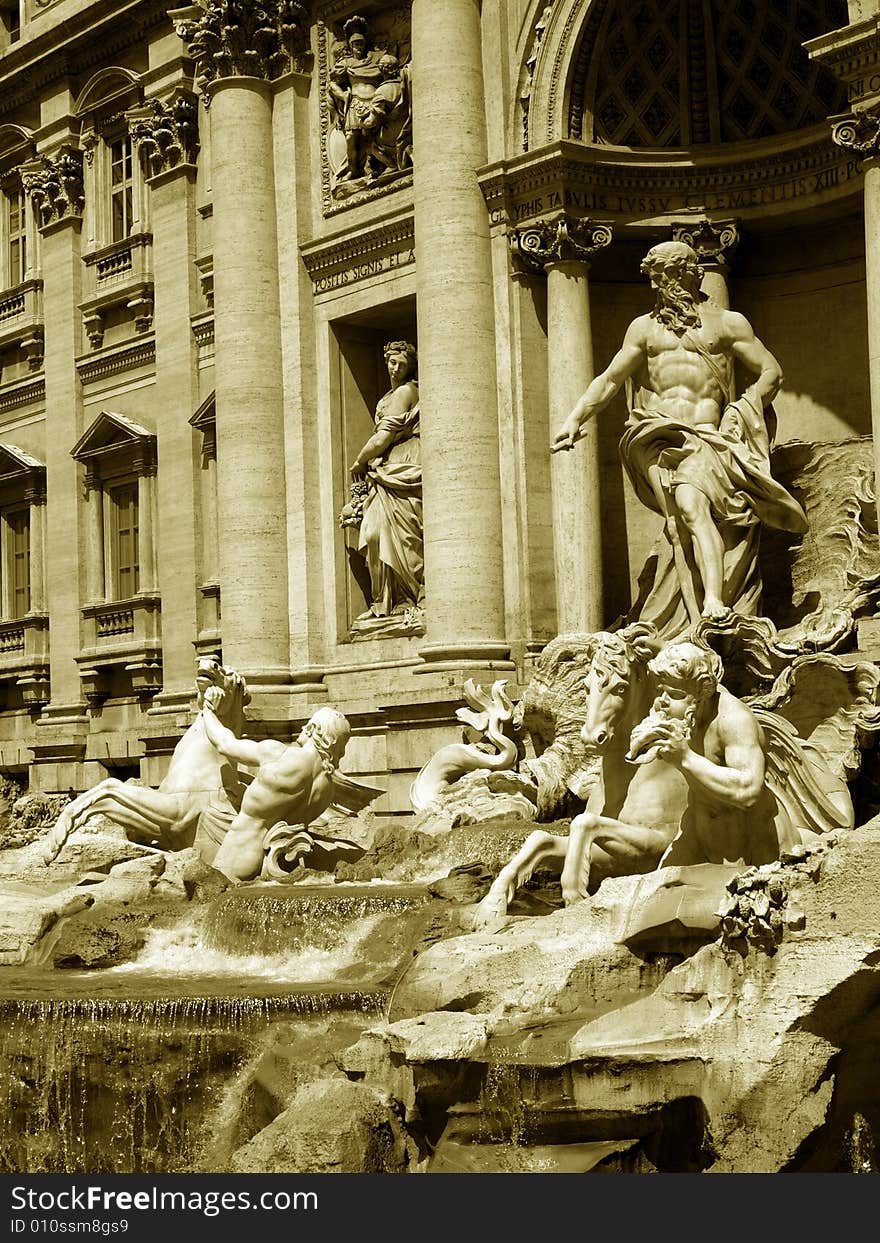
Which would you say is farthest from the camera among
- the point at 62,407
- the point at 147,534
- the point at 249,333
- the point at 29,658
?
the point at 29,658

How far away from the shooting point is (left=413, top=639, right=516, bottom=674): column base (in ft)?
58.9

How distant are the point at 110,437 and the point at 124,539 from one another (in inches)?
54.8

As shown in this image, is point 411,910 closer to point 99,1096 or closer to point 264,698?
point 99,1096

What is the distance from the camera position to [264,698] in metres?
20.5

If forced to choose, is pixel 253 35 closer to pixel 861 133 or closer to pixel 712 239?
pixel 712 239

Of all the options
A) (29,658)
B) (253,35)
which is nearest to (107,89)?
(253,35)

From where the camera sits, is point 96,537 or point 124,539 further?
point 96,537

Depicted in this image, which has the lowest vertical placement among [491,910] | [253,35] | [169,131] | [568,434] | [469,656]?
[491,910]

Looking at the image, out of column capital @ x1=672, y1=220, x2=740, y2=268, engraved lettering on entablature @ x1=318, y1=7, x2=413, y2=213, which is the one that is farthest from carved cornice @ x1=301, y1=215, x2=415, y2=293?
column capital @ x1=672, y1=220, x2=740, y2=268

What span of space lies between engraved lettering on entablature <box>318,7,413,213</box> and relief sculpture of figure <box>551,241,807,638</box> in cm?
447

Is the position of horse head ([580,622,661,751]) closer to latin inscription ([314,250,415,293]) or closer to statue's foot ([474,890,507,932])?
statue's foot ([474,890,507,932])

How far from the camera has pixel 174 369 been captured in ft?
78.5

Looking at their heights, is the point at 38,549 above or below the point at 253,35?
below

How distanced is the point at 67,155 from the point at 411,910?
16828 mm
